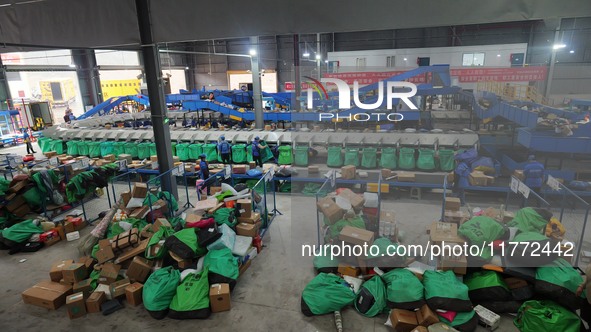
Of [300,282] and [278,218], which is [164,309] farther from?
[278,218]

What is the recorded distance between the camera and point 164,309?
470 cm

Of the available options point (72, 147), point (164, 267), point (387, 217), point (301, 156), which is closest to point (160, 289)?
point (164, 267)

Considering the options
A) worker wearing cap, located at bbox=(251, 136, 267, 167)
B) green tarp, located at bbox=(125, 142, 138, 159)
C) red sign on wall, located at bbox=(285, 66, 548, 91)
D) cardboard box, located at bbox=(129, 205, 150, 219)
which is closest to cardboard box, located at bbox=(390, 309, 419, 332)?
cardboard box, located at bbox=(129, 205, 150, 219)

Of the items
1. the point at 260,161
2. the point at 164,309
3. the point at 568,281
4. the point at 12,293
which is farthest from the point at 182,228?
the point at 568,281

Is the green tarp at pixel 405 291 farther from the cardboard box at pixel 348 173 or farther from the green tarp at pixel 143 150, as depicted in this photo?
the green tarp at pixel 143 150

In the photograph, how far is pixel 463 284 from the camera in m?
4.49

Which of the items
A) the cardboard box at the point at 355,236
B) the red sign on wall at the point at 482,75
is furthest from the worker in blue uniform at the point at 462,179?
the red sign on wall at the point at 482,75

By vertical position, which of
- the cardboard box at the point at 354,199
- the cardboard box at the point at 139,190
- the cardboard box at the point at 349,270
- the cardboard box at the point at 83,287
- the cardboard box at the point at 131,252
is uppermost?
the cardboard box at the point at 139,190

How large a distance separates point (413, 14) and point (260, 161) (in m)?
6.73

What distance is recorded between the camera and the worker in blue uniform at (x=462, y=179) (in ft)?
25.8

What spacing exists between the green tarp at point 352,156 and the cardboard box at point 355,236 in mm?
4552

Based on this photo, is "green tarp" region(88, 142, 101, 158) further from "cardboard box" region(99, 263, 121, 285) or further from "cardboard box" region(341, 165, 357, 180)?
"cardboard box" region(341, 165, 357, 180)

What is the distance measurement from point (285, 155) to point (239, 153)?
1.52 metres

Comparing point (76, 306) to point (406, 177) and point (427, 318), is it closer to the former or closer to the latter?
point (427, 318)
